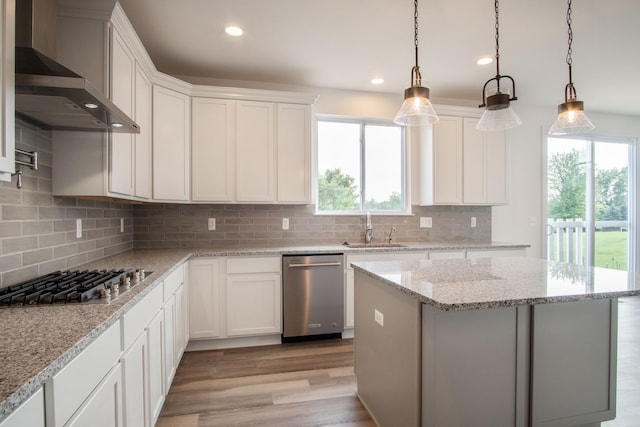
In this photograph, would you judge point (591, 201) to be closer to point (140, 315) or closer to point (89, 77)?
point (140, 315)

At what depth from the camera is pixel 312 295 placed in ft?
10.2

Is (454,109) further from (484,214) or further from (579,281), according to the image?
(579,281)

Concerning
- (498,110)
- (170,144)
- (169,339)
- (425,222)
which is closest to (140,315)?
(169,339)

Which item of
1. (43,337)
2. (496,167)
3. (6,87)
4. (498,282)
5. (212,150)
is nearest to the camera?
(43,337)

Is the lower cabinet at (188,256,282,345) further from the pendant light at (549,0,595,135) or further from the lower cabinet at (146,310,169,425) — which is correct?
the pendant light at (549,0,595,135)

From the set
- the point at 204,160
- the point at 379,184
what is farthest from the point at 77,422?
the point at 379,184

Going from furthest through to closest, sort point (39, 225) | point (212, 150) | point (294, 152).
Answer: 1. point (294, 152)
2. point (212, 150)
3. point (39, 225)

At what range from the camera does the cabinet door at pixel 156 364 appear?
5.61ft

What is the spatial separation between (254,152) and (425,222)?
89.5 inches

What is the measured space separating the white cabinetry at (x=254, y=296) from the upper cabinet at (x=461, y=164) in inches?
81.8

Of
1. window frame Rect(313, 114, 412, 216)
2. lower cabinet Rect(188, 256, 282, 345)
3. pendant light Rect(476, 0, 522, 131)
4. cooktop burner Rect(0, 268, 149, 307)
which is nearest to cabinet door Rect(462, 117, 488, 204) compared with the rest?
window frame Rect(313, 114, 412, 216)

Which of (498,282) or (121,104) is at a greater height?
(121,104)

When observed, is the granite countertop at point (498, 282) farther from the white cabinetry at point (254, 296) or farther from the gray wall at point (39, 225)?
the gray wall at point (39, 225)

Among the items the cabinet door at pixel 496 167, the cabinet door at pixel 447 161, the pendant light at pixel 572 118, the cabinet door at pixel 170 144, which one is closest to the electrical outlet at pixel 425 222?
the cabinet door at pixel 447 161
